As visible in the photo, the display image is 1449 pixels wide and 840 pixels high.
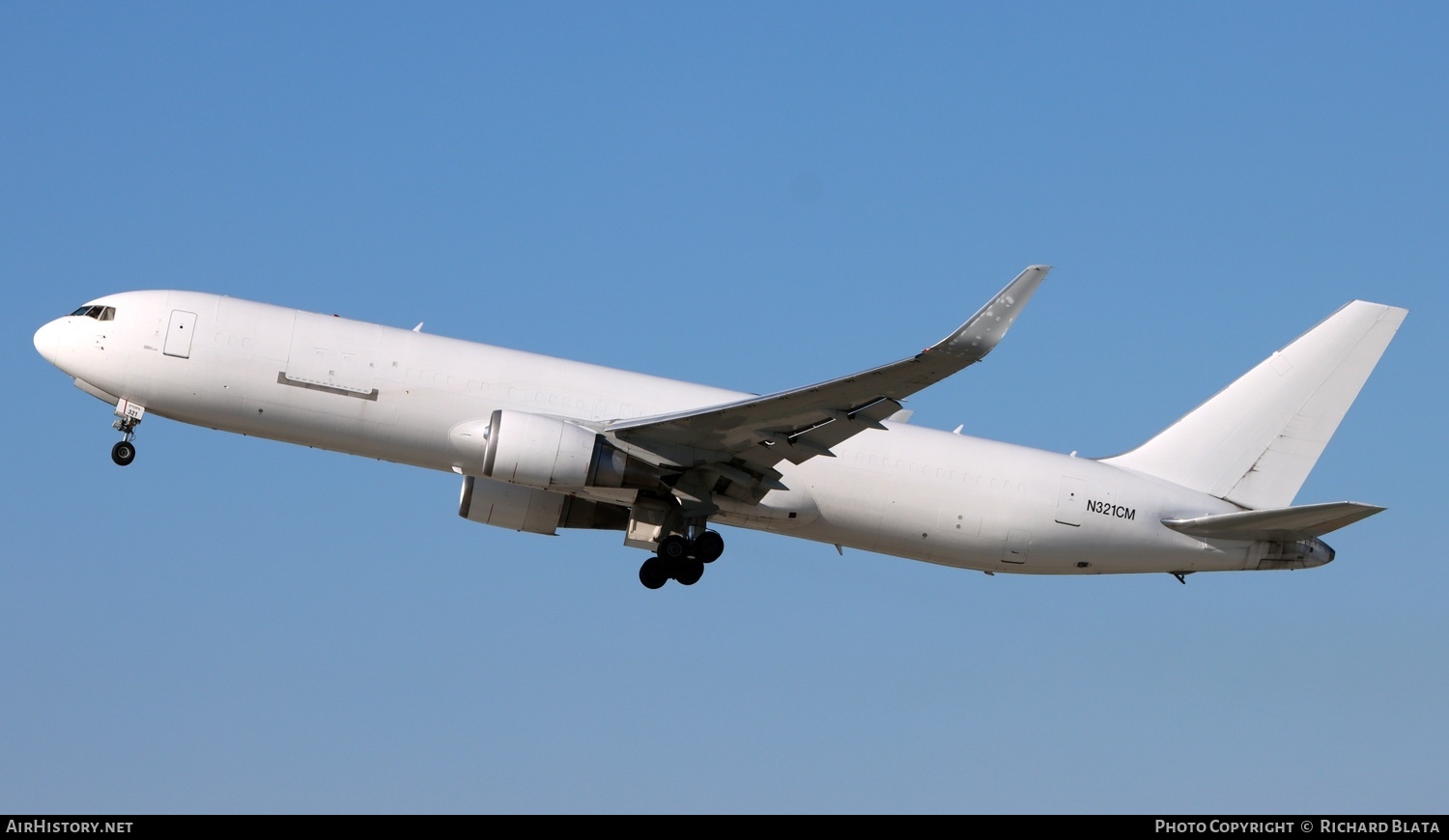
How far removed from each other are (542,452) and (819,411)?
18.3 feet

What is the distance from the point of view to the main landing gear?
112 feet

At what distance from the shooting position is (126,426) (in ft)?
109

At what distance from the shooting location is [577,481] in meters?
31.7

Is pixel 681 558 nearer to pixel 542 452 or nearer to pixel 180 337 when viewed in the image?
pixel 542 452

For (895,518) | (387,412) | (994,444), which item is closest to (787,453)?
(895,518)

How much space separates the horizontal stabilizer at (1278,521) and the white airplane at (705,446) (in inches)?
2.0

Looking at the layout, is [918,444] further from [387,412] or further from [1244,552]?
[387,412]

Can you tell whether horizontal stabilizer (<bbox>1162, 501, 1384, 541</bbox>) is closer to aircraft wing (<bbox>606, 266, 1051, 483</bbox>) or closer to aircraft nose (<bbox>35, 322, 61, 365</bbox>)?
aircraft wing (<bbox>606, 266, 1051, 483</bbox>)

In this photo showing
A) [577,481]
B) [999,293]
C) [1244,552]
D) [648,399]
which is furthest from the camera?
[1244,552]

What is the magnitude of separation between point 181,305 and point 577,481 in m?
9.19

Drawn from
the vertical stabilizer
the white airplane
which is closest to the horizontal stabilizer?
the white airplane

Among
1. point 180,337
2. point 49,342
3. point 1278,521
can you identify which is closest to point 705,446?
point 180,337

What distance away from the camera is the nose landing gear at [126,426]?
1292 inches

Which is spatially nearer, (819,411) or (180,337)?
(819,411)
